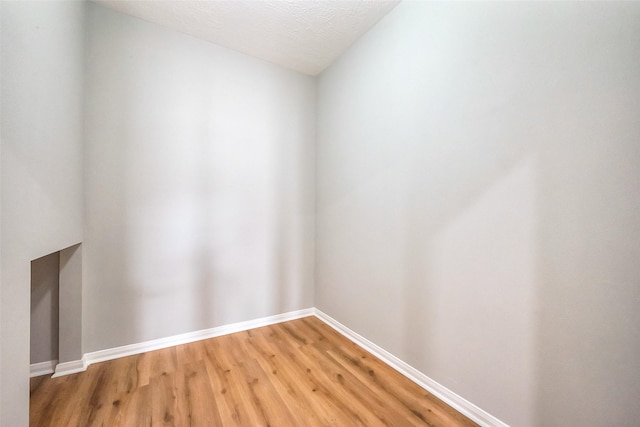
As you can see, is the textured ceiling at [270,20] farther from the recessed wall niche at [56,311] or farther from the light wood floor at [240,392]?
the light wood floor at [240,392]

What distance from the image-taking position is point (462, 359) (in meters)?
1.46

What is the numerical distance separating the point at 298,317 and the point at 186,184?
6.00ft

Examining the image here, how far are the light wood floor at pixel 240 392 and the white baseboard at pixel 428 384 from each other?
0.14ft

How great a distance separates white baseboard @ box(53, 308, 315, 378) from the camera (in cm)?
181

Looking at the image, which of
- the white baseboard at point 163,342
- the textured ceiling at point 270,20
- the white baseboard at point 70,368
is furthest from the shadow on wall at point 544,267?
the white baseboard at point 70,368

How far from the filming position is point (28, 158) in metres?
1.09

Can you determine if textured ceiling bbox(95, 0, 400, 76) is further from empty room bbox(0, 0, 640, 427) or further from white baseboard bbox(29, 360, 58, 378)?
white baseboard bbox(29, 360, 58, 378)

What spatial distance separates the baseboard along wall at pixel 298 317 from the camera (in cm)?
143

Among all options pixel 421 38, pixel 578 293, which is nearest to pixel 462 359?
pixel 578 293

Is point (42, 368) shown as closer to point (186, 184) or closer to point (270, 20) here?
point (186, 184)

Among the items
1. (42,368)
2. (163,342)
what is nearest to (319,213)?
(163,342)

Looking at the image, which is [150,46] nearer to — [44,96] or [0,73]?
[44,96]

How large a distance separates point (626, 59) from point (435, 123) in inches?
30.8

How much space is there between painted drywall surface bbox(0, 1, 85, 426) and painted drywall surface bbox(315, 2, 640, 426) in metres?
2.00
